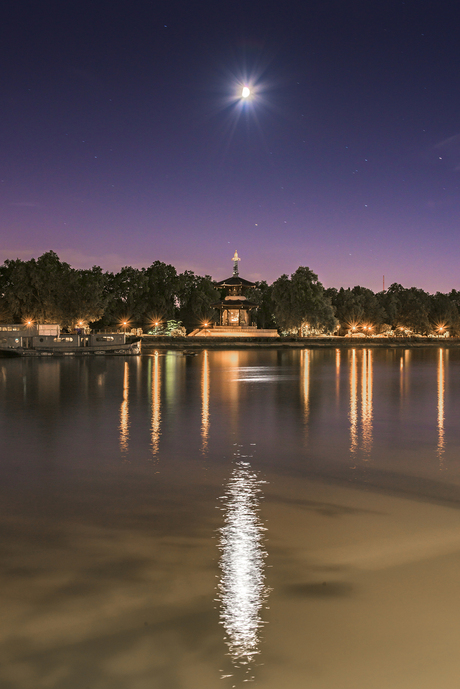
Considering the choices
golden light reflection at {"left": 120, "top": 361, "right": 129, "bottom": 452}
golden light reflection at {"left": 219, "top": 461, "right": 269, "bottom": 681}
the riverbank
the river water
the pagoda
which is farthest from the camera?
the pagoda

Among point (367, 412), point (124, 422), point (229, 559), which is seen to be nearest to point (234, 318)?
point (367, 412)

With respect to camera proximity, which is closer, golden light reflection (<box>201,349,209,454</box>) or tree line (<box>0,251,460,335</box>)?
golden light reflection (<box>201,349,209,454</box>)

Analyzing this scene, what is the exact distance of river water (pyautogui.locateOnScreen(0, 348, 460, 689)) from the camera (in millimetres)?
5375

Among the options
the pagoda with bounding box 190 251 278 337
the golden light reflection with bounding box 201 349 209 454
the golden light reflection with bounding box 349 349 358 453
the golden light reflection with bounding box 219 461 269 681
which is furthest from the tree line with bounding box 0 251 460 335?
the golden light reflection with bounding box 219 461 269 681

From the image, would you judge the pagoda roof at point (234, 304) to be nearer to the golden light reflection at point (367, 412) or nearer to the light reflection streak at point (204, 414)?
the golden light reflection at point (367, 412)

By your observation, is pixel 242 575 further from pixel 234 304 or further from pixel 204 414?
pixel 234 304

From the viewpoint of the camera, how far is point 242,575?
7.08m

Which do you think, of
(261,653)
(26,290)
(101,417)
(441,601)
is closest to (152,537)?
(261,653)

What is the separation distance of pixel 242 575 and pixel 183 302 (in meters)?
119

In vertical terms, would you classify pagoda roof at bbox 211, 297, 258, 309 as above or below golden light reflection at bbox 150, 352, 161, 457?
above

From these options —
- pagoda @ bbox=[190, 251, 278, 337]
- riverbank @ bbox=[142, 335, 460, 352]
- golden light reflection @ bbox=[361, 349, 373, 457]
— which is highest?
pagoda @ bbox=[190, 251, 278, 337]

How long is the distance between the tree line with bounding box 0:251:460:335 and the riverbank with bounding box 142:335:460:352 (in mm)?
4930

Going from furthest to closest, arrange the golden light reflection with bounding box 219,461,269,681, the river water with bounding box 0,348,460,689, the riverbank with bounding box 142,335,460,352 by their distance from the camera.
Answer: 1. the riverbank with bounding box 142,335,460,352
2. the golden light reflection with bounding box 219,461,269,681
3. the river water with bounding box 0,348,460,689

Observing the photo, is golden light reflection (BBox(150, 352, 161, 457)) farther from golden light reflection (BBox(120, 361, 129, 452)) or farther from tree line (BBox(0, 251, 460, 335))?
tree line (BBox(0, 251, 460, 335))
